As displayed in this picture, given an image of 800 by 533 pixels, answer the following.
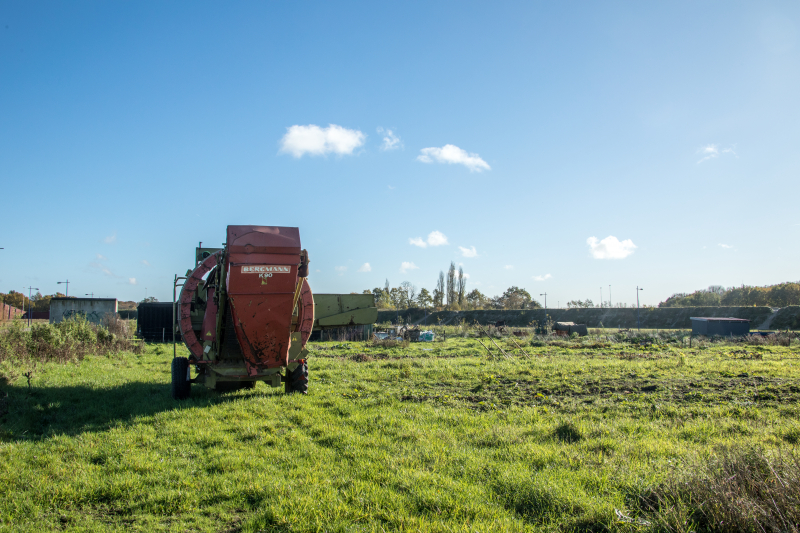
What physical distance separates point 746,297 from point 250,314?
275 feet

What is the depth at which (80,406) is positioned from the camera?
902cm

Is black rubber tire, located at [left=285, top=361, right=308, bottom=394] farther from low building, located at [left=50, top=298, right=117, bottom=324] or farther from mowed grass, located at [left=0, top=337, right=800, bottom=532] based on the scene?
low building, located at [left=50, top=298, right=117, bottom=324]

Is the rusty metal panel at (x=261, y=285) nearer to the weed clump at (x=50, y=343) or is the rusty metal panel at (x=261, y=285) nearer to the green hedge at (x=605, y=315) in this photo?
the weed clump at (x=50, y=343)

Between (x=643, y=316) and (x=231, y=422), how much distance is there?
6884 cm

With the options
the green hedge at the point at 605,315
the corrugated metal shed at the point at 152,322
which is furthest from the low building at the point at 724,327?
the corrugated metal shed at the point at 152,322

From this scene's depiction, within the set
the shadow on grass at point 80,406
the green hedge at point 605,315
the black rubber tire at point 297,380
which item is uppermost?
the black rubber tire at point 297,380

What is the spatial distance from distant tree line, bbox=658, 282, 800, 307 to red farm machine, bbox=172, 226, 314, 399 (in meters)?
76.2

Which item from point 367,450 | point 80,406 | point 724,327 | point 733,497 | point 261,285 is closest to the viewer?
point 733,497

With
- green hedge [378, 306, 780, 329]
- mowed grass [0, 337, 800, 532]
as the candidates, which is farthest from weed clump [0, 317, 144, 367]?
green hedge [378, 306, 780, 329]

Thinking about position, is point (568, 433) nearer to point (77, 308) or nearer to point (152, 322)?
point (152, 322)

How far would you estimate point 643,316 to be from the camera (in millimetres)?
64562

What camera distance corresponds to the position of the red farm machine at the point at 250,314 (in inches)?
338

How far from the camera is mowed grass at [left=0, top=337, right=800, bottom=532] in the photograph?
4.27 meters

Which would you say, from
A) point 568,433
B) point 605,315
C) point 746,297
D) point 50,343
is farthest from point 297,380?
point 746,297
